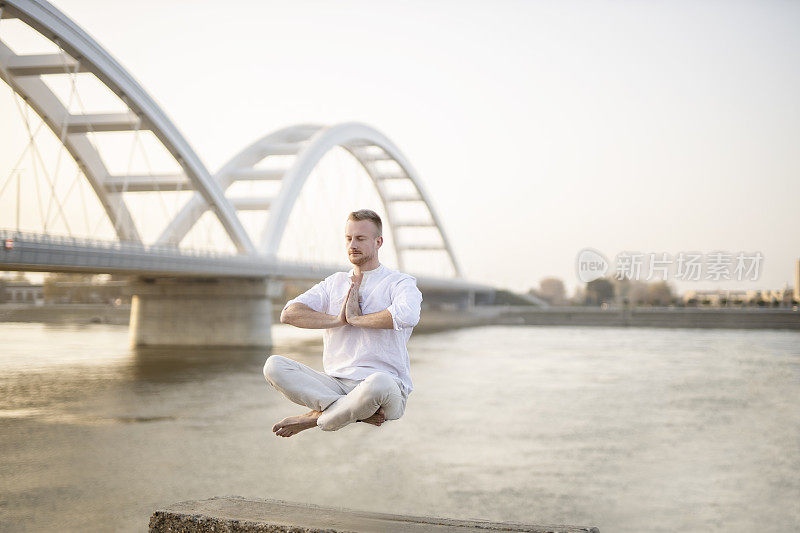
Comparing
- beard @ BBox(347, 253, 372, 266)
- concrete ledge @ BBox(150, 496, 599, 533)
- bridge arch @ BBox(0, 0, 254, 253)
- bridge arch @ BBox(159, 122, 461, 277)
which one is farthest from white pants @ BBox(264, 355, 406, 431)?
bridge arch @ BBox(159, 122, 461, 277)

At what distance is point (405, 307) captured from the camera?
3729mm

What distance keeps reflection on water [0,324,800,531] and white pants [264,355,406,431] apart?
52.3ft

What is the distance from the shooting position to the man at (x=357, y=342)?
3738mm

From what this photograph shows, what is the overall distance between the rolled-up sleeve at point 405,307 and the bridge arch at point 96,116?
31.4 m

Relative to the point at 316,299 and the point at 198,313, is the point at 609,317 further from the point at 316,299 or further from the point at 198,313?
the point at 316,299

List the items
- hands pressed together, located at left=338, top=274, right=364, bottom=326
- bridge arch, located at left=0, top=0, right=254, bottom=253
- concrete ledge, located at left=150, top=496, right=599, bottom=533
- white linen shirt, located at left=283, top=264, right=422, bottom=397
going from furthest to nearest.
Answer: bridge arch, located at left=0, top=0, right=254, bottom=253 < concrete ledge, located at left=150, top=496, right=599, bottom=533 < white linen shirt, located at left=283, top=264, right=422, bottom=397 < hands pressed together, located at left=338, top=274, right=364, bottom=326

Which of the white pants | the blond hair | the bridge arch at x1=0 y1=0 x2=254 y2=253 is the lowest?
the white pants

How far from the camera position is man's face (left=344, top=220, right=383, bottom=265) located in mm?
3877

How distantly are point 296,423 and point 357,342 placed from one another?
0.47 meters

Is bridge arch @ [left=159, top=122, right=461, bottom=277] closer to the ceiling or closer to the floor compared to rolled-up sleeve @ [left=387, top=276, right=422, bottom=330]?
closer to the ceiling

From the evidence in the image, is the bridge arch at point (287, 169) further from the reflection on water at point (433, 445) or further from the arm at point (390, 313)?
the arm at point (390, 313)

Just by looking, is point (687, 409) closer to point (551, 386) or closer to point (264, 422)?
point (551, 386)

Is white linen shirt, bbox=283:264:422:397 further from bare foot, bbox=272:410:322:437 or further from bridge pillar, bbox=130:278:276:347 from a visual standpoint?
bridge pillar, bbox=130:278:276:347

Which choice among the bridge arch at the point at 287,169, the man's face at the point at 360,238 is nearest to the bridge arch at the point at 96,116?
the bridge arch at the point at 287,169
